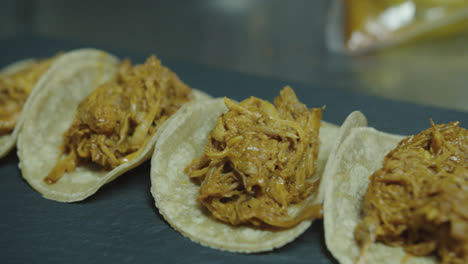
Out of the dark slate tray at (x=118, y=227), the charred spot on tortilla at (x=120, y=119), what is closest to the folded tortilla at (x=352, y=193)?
the dark slate tray at (x=118, y=227)

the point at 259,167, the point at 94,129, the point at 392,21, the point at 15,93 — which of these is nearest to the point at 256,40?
the point at 392,21

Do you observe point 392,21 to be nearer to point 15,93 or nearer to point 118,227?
point 15,93

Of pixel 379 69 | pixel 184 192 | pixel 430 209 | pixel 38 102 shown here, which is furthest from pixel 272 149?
pixel 379 69

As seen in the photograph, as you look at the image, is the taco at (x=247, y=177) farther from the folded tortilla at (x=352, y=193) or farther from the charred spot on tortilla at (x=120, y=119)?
the charred spot on tortilla at (x=120, y=119)

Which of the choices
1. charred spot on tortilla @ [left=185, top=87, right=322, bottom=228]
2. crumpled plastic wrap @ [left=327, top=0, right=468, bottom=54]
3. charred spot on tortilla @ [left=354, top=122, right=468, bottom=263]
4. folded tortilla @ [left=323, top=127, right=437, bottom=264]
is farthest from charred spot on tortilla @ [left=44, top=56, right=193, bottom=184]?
crumpled plastic wrap @ [left=327, top=0, right=468, bottom=54]

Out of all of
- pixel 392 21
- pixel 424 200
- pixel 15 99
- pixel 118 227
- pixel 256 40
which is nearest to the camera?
pixel 424 200

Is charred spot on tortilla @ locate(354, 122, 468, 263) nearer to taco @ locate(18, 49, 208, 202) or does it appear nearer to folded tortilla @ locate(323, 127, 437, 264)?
folded tortilla @ locate(323, 127, 437, 264)
